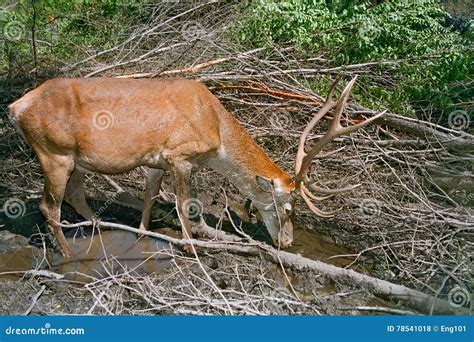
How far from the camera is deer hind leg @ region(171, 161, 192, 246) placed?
6.78 metres

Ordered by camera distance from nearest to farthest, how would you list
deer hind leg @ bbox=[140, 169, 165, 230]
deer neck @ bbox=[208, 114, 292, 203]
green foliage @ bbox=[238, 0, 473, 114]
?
deer neck @ bbox=[208, 114, 292, 203] < deer hind leg @ bbox=[140, 169, 165, 230] < green foliage @ bbox=[238, 0, 473, 114]

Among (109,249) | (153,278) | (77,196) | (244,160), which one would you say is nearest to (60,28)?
(77,196)

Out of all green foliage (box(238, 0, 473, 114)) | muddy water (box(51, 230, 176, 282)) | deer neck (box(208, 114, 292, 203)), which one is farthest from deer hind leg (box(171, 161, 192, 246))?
green foliage (box(238, 0, 473, 114))

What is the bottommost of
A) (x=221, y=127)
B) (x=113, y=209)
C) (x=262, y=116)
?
(x=113, y=209)

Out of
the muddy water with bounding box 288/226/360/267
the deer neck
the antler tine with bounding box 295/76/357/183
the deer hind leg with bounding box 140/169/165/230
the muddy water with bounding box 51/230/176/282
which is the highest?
the antler tine with bounding box 295/76/357/183

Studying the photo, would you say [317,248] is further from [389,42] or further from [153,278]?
[389,42]

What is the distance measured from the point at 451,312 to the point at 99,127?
3.68 metres

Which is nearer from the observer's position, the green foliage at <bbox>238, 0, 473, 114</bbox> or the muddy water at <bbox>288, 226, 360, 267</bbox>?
the muddy water at <bbox>288, 226, 360, 267</bbox>

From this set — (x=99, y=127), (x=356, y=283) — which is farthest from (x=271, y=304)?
(x=99, y=127)

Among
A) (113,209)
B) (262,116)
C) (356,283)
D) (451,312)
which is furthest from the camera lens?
(262,116)

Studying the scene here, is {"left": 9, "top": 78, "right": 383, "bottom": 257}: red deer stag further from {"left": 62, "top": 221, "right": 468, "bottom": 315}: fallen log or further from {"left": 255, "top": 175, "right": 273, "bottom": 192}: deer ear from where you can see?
{"left": 62, "top": 221, "right": 468, "bottom": 315}: fallen log

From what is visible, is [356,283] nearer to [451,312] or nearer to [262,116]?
[451,312]

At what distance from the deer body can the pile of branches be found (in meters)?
0.94

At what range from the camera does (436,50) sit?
9.22 m
